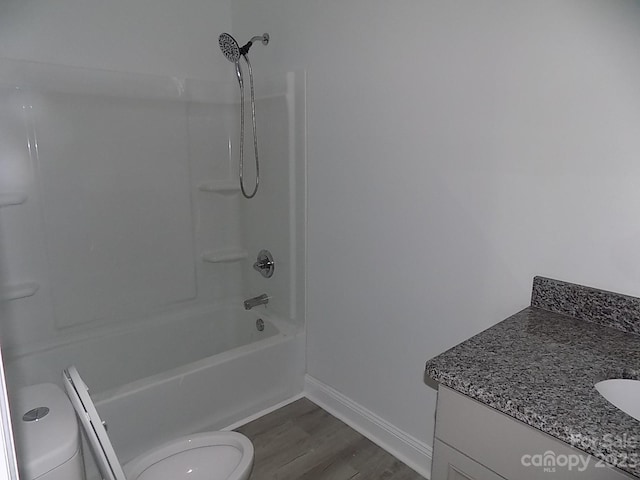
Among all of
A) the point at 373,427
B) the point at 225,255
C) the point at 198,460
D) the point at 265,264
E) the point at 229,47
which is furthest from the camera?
the point at 225,255

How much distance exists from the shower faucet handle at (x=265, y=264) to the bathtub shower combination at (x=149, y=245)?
0.05ft

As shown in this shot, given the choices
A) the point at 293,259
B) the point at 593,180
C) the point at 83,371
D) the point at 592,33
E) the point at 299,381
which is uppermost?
the point at 592,33

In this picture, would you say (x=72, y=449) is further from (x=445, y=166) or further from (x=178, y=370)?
(x=445, y=166)

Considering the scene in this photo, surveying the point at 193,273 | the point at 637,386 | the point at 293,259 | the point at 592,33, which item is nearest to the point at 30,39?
the point at 193,273

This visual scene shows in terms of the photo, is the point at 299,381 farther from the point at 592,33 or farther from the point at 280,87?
the point at 592,33

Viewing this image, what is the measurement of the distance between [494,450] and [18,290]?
215cm

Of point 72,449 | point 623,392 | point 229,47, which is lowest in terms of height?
point 72,449

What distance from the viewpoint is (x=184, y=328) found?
8.52ft

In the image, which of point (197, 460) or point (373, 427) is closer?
point (197, 460)

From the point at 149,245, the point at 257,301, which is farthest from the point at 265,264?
the point at 149,245

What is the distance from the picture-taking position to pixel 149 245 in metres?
2.44

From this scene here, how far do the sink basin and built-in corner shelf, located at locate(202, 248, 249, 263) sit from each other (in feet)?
6.97

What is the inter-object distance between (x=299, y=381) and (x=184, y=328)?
2.57 ft

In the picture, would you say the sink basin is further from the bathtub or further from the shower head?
the shower head
